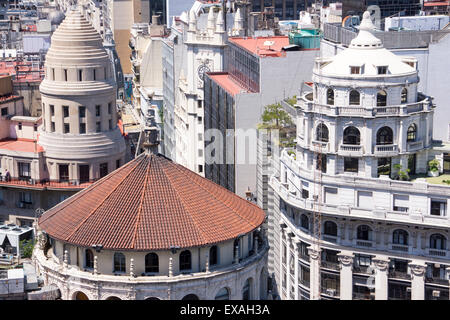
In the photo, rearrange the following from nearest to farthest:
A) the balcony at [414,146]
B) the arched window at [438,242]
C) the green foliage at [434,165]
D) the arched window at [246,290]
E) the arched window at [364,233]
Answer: the arched window at [246,290]
the arched window at [438,242]
the arched window at [364,233]
the balcony at [414,146]
the green foliage at [434,165]

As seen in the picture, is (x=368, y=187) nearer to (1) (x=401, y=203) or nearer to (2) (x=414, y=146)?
(1) (x=401, y=203)

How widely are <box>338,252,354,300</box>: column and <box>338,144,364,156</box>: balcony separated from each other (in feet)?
40.4

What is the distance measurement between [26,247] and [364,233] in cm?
4152

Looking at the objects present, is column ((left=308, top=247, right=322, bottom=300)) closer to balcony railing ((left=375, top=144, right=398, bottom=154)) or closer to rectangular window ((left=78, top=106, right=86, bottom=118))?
balcony railing ((left=375, top=144, right=398, bottom=154))

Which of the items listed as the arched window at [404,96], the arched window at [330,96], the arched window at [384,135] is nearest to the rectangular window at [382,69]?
the arched window at [404,96]

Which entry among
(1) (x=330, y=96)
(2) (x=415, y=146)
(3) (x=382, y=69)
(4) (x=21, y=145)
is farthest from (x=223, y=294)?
(4) (x=21, y=145)

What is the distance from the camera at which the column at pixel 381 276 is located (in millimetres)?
143750

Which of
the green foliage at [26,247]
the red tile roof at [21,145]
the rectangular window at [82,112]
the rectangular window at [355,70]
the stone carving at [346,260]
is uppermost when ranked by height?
the rectangular window at [355,70]

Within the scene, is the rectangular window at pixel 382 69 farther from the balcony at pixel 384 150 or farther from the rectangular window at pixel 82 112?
the rectangular window at pixel 82 112

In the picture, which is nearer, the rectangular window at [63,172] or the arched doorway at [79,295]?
the arched doorway at [79,295]

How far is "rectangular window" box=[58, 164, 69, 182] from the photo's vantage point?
183625mm

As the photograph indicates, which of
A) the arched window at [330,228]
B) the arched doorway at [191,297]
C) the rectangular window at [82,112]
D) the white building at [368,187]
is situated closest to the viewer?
the arched doorway at [191,297]

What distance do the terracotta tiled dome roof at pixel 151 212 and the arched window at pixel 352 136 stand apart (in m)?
27.0

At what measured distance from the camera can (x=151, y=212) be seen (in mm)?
117250
